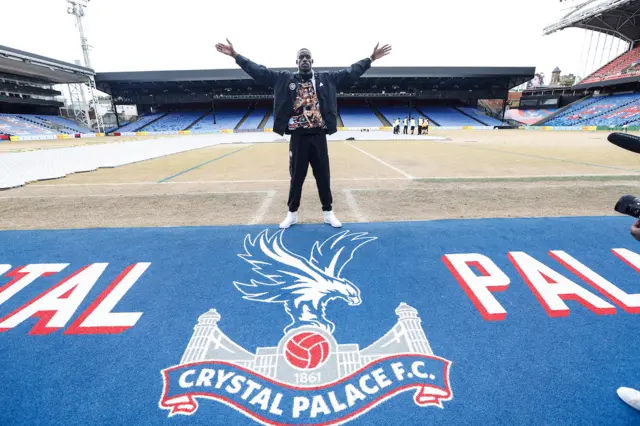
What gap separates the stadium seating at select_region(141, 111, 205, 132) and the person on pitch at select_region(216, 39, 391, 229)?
141 ft

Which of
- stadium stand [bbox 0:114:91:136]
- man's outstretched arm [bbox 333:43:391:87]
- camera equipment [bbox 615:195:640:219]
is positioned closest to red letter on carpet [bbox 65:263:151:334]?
camera equipment [bbox 615:195:640:219]

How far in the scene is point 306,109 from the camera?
10.5ft

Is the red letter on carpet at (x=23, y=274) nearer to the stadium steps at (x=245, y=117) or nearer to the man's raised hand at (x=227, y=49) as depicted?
the man's raised hand at (x=227, y=49)

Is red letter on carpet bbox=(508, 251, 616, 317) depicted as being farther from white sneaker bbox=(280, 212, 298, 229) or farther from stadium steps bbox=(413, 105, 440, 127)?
stadium steps bbox=(413, 105, 440, 127)

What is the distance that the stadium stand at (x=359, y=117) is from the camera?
134 feet

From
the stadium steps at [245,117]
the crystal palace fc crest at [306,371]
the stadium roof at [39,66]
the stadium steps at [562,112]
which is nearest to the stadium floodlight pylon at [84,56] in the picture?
the stadium roof at [39,66]

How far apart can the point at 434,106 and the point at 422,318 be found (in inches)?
2078

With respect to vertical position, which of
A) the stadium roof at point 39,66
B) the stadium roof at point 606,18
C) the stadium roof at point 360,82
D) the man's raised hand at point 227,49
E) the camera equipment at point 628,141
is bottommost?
the camera equipment at point 628,141

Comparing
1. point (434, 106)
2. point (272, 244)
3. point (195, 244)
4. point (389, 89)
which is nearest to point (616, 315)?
point (272, 244)

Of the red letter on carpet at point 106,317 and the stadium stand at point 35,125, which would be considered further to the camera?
the stadium stand at point 35,125

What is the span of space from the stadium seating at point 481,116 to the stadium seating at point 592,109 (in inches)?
255

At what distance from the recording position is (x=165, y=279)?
2262 millimetres

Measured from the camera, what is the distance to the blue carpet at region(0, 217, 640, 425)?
1240mm

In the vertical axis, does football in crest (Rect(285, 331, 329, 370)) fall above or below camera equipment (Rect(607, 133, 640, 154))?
below
